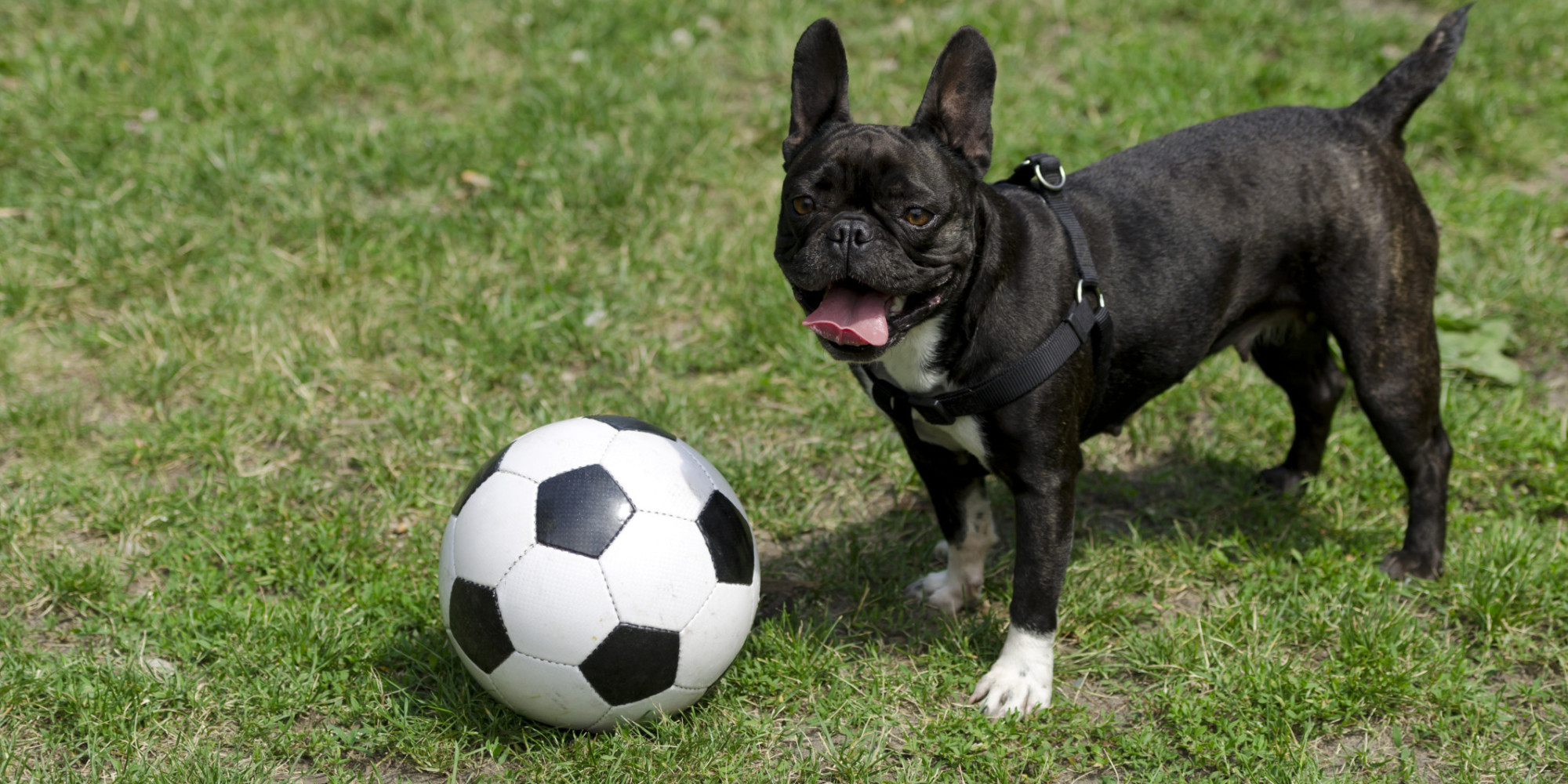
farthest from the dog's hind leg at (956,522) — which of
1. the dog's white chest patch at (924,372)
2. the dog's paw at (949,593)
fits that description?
the dog's white chest patch at (924,372)

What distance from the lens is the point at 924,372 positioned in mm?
3504

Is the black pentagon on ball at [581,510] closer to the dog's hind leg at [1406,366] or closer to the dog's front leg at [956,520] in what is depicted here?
the dog's front leg at [956,520]

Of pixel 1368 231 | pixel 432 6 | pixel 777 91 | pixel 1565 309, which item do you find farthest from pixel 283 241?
pixel 1565 309

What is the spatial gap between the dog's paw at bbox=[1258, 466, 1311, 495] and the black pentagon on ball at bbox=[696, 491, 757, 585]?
2217 mm

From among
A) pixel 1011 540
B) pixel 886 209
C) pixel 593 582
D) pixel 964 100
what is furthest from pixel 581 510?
pixel 1011 540

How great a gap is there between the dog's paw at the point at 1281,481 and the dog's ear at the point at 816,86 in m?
2.30

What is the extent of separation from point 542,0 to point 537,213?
2214mm

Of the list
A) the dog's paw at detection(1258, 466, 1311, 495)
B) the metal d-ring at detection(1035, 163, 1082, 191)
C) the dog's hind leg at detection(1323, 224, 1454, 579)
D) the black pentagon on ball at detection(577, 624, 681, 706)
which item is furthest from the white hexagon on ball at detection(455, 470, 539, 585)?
the dog's paw at detection(1258, 466, 1311, 495)

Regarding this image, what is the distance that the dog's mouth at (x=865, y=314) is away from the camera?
327 centimetres

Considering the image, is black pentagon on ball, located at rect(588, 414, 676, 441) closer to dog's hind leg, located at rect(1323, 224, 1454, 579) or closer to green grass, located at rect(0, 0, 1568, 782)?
green grass, located at rect(0, 0, 1568, 782)

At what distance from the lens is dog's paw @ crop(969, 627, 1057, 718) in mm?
3707

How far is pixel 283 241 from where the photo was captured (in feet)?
19.9

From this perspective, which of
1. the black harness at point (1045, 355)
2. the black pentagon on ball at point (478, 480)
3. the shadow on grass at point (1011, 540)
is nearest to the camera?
the black harness at point (1045, 355)

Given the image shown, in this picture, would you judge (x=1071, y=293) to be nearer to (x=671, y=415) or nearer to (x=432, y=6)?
(x=671, y=415)
